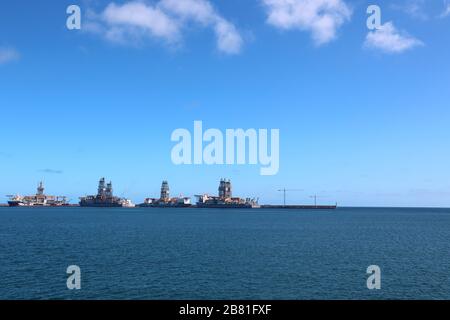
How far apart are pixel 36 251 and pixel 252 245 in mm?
38731

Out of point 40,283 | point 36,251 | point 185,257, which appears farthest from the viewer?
point 36,251

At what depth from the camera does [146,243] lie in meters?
75.4

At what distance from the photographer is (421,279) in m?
44.2

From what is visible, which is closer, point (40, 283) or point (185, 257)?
point (40, 283)
